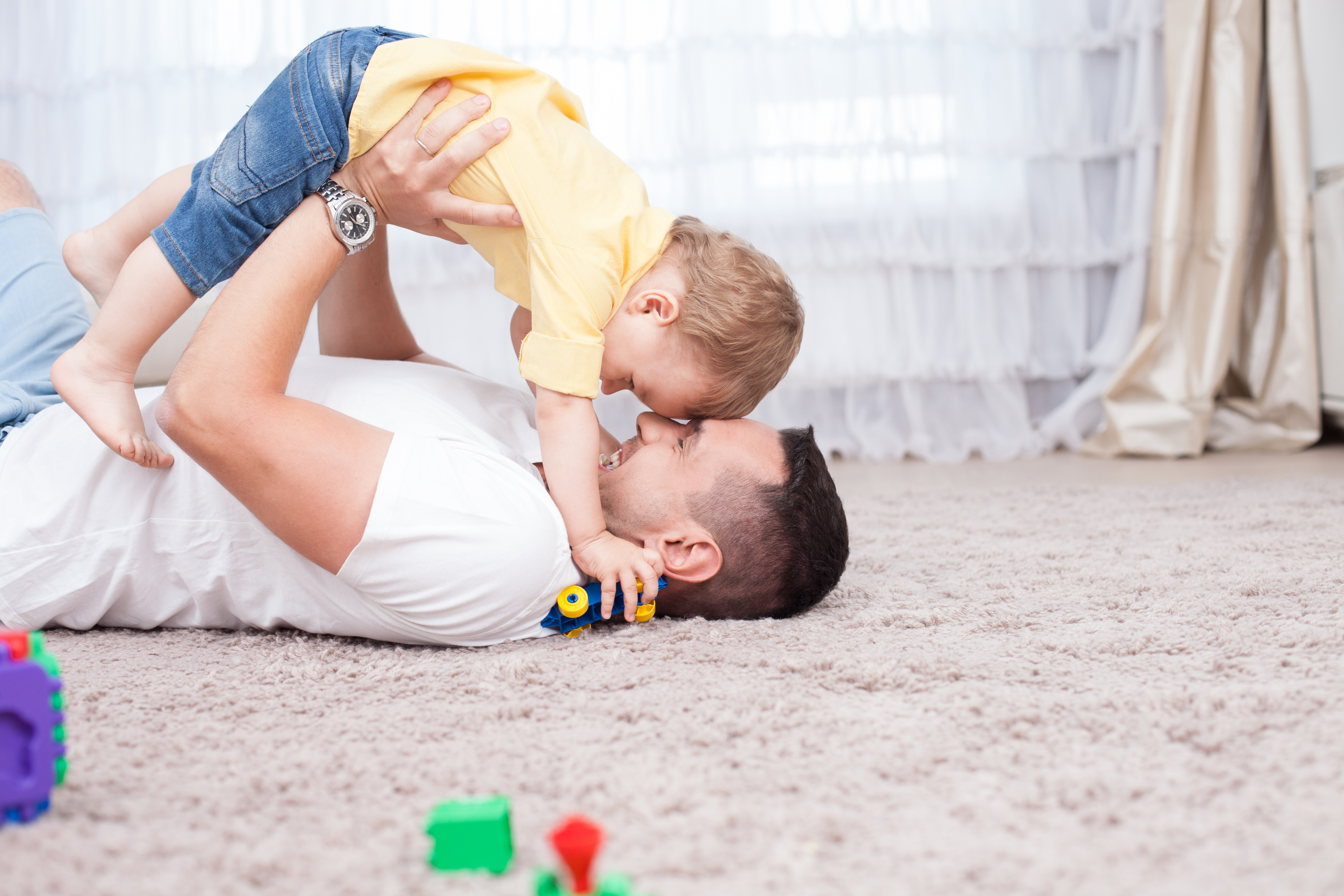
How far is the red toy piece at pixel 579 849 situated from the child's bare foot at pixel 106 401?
0.79 meters

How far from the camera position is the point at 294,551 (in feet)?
3.59

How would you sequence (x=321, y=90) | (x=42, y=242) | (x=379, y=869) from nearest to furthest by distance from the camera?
1. (x=379, y=869)
2. (x=321, y=90)
3. (x=42, y=242)

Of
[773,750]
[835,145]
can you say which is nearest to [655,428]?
[773,750]

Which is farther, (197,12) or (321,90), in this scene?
(197,12)

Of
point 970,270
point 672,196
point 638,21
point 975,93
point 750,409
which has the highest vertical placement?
point 638,21

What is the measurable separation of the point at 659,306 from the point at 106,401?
25.9 inches

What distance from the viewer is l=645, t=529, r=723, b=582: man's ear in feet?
3.84

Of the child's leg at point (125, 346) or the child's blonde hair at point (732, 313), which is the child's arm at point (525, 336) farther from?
the child's leg at point (125, 346)

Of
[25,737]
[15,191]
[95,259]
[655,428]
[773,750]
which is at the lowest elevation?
[773,750]

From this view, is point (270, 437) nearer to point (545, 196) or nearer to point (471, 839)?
point (545, 196)

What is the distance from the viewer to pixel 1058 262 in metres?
2.73

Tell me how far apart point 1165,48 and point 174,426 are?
261 centimetres

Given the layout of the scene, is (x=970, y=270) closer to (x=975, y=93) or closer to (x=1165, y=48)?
(x=975, y=93)

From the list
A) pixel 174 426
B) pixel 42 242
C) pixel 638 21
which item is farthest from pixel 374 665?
pixel 638 21
